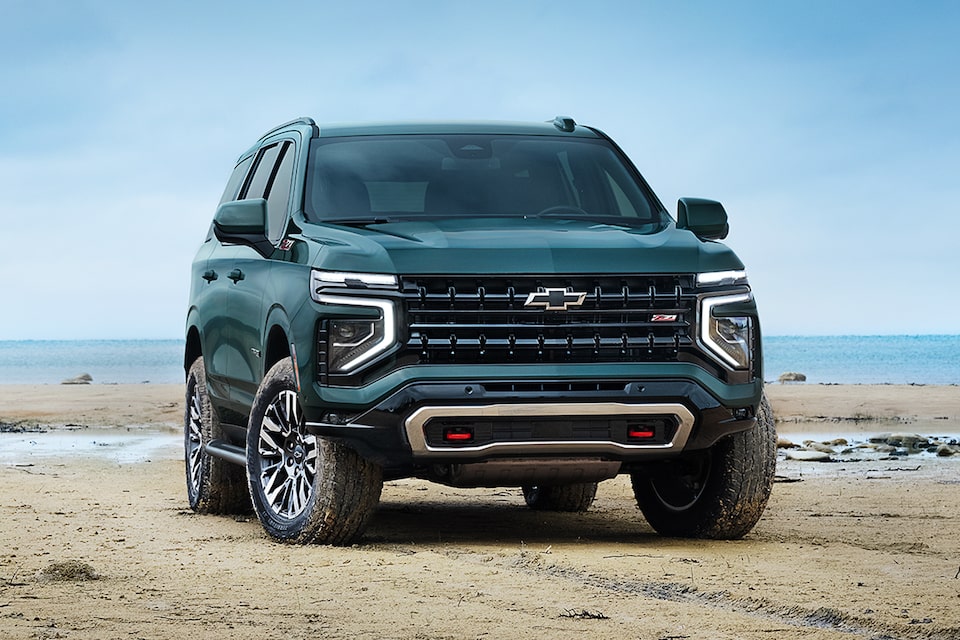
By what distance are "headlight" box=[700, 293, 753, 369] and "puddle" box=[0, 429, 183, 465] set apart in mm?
7858

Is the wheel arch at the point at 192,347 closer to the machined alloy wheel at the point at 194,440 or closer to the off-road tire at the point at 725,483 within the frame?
the machined alloy wheel at the point at 194,440

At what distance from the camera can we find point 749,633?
17.5 feet

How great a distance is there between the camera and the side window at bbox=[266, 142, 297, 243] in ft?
27.7

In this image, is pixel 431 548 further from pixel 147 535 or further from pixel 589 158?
pixel 589 158

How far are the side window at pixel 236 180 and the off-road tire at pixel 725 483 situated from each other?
357 cm

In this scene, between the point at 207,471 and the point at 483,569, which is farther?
the point at 207,471

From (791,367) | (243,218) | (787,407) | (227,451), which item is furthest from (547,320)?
(791,367)

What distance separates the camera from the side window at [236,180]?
1017 cm

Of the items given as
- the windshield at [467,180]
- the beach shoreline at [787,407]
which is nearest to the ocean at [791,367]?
the beach shoreline at [787,407]

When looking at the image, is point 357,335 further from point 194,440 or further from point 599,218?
point 194,440

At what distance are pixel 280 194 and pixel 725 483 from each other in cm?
295

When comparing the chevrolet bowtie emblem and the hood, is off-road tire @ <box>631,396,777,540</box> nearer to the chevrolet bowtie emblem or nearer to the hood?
the hood

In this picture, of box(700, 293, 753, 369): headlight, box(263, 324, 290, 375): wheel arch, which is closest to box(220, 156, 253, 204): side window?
box(263, 324, 290, 375): wheel arch

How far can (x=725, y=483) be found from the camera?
782 cm
